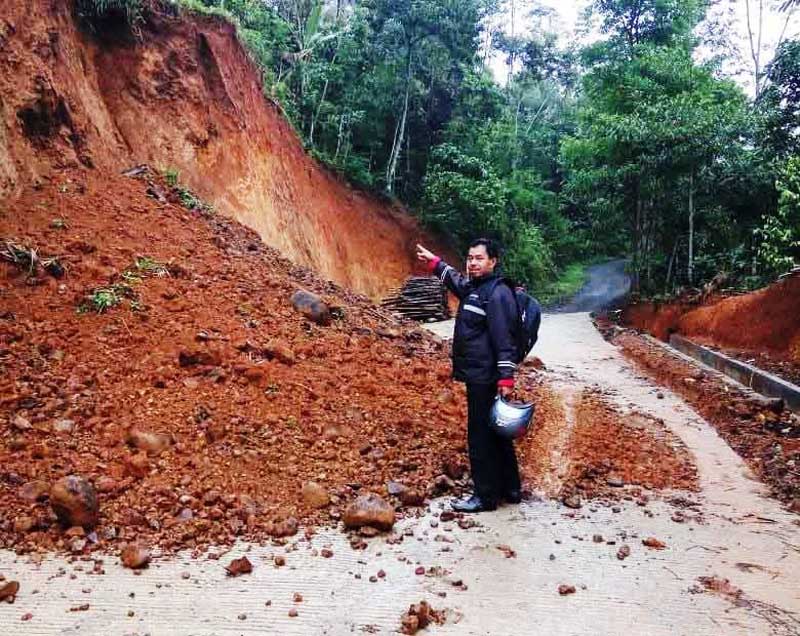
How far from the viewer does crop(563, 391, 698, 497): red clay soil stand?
4.30 meters

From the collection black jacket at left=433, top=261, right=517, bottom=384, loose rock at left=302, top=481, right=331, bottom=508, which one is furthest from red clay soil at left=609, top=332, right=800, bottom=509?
loose rock at left=302, top=481, right=331, bottom=508

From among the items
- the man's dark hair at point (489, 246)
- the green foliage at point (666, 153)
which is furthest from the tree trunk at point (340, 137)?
the man's dark hair at point (489, 246)

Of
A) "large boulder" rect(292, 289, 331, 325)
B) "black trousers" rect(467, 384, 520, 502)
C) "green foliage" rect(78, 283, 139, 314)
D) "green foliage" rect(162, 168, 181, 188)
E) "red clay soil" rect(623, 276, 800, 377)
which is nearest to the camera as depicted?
"black trousers" rect(467, 384, 520, 502)

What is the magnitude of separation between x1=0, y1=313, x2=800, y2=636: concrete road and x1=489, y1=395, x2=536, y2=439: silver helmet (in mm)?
Result: 535

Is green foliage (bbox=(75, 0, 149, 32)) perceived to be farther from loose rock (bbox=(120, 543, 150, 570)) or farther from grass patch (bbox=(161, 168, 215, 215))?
loose rock (bbox=(120, 543, 150, 570))

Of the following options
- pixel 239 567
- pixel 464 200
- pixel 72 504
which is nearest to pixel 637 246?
pixel 464 200

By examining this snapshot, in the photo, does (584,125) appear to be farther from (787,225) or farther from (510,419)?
(510,419)

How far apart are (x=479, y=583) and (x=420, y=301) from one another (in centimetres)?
1156

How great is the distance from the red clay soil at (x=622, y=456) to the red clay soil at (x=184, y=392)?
91 centimetres

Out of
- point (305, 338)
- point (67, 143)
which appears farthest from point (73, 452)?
point (67, 143)

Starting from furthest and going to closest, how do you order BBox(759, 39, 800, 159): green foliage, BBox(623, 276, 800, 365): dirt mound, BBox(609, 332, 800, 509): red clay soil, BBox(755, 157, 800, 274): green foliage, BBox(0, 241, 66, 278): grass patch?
1. BBox(759, 39, 800, 159): green foliage
2. BBox(755, 157, 800, 274): green foliage
3. BBox(623, 276, 800, 365): dirt mound
4. BBox(0, 241, 66, 278): grass patch
5. BBox(609, 332, 800, 509): red clay soil

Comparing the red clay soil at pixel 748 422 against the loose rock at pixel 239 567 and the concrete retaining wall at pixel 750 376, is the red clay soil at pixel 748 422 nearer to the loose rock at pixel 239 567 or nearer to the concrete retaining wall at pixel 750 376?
the concrete retaining wall at pixel 750 376

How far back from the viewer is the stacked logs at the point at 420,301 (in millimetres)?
14125

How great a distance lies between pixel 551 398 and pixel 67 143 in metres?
6.48
